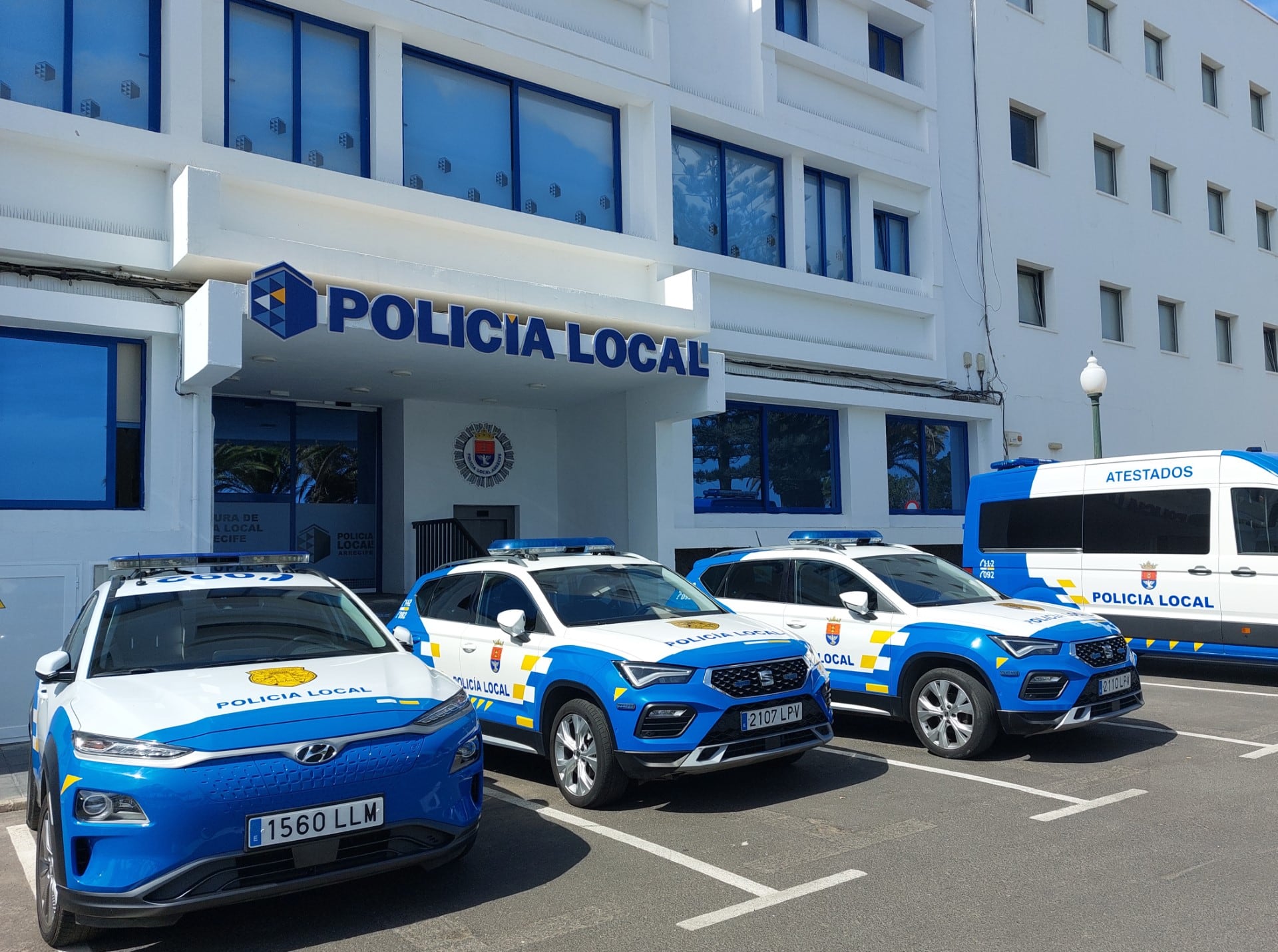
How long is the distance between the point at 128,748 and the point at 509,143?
430 inches

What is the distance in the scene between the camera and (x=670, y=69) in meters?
15.5

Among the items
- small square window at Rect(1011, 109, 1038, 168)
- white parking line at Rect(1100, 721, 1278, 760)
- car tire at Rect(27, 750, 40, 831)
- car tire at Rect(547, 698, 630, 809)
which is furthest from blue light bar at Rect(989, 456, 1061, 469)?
car tire at Rect(27, 750, 40, 831)

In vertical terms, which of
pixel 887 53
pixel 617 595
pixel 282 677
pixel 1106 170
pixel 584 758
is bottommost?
pixel 584 758

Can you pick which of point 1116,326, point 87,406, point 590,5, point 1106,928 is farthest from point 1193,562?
A: point 1116,326

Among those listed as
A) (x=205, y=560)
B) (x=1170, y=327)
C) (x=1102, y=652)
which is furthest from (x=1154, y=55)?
(x=205, y=560)

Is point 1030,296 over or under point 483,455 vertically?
over

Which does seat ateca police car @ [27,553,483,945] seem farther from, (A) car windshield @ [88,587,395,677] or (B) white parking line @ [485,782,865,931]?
(B) white parking line @ [485,782,865,931]

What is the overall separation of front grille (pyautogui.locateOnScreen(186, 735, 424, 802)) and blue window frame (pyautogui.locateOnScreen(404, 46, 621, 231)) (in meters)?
9.60

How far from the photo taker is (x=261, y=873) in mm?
4438

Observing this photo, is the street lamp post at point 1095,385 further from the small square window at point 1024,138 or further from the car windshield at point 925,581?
the small square window at point 1024,138

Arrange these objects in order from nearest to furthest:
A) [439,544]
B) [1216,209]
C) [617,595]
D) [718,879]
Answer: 1. [718,879]
2. [617,595]
3. [439,544]
4. [1216,209]

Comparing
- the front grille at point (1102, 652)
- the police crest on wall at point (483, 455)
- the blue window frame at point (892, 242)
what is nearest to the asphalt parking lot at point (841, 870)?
the front grille at point (1102, 652)

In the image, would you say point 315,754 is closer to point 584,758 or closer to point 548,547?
point 584,758

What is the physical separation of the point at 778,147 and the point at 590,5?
3.84 meters
